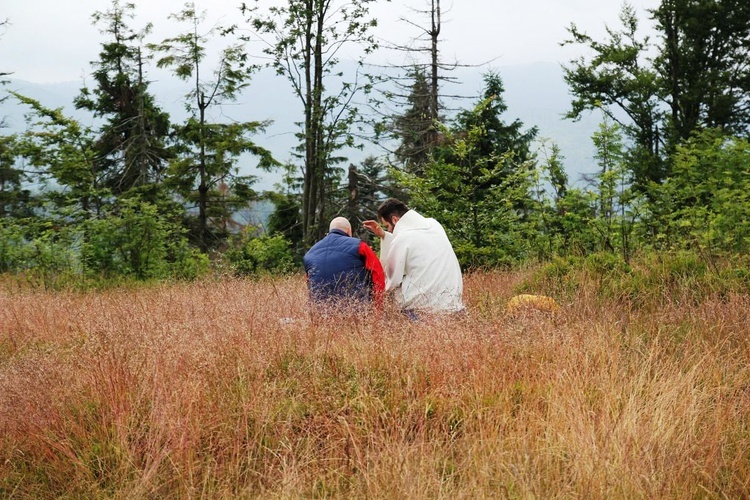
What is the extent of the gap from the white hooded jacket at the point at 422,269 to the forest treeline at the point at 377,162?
234 cm

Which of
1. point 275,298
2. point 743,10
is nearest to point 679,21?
point 743,10

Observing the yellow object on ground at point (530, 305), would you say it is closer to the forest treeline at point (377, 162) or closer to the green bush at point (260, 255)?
the forest treeline at point (377, 162)

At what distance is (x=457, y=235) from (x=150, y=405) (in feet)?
25.1

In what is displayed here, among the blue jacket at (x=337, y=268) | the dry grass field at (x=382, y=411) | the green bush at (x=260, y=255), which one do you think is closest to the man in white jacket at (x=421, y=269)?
the blue jacket at (x=337, y=268)

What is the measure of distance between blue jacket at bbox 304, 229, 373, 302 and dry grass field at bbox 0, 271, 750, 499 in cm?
113

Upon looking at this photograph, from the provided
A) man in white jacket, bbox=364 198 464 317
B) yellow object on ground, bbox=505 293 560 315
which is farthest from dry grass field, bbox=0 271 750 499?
man in white jacket, bbox=364 198 464 317

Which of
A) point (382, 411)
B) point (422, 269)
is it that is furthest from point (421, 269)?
point (382, 411)

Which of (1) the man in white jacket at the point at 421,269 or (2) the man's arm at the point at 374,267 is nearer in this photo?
(1) the man in white jacket at the point at 421,269

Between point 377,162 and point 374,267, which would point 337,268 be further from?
point 377,162

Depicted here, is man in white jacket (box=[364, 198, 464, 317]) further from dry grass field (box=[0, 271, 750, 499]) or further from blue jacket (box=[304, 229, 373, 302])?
dry grass field (box=[0, 271, 750, 499])

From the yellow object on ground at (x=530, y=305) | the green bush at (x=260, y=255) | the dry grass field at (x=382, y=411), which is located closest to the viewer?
the dry grass field at (x=382, y=411)

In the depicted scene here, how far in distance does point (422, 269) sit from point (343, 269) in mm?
759

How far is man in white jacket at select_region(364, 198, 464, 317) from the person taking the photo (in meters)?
5.99

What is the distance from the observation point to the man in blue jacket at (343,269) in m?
6.08
